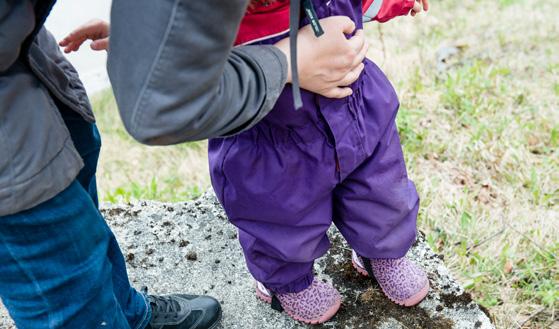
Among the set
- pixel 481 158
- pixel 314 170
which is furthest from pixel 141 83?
pixel 481 158

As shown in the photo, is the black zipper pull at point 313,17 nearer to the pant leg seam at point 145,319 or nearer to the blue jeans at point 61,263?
the blue jeans at point 61,263

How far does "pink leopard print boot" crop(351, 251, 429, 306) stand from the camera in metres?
1.87

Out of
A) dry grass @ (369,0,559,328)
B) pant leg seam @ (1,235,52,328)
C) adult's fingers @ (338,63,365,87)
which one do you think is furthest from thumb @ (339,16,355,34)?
dry grass @ (369,0,559,328)

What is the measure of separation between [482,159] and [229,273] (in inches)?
59.2

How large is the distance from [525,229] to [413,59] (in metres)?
1.90

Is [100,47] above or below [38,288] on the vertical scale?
above

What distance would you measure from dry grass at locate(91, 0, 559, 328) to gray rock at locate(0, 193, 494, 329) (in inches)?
12.5

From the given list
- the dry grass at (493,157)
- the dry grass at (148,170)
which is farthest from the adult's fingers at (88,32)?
the dry grass at (493,157)

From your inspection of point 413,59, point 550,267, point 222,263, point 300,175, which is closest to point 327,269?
point 222,263

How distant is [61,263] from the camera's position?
1.23 m

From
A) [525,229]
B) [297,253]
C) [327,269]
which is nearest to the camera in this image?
[297,253]

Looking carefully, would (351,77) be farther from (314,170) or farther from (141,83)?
(141,83)

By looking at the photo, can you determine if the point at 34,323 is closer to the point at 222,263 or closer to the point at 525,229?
the point at 222,263

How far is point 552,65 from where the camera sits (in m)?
3.67
